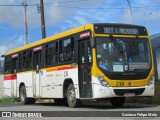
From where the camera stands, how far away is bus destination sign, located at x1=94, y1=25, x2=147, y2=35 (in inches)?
659

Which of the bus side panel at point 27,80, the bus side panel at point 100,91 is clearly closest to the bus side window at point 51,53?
the bus side panel at point 27,80

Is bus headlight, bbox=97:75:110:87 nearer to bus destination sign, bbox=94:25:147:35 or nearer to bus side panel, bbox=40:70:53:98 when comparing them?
bus destination sign, bbox=94:25:147:35

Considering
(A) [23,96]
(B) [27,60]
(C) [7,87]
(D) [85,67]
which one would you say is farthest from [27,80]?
(D) [85,67]

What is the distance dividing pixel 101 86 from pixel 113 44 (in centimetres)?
172

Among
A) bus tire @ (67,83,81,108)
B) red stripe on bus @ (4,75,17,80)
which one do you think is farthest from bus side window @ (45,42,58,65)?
red stripe on bus @ (4,75,17,80)

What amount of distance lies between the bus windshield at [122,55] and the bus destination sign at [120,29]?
0.27m

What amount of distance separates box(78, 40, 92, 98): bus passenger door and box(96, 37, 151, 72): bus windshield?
1.75ft

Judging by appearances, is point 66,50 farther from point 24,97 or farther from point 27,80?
point 24,97

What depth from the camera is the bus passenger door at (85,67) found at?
55.1 feet

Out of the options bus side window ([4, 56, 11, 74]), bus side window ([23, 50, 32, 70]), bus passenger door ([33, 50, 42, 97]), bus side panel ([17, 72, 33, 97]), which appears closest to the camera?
bus passenger door ([33, 50, 42, 97])

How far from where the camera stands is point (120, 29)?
17.1 metres

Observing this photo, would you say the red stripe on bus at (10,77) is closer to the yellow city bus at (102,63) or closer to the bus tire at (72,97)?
the yellow city bus at (102,63)

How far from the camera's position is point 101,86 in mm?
16109

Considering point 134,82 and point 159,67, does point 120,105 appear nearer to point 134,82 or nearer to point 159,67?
point 134,82
